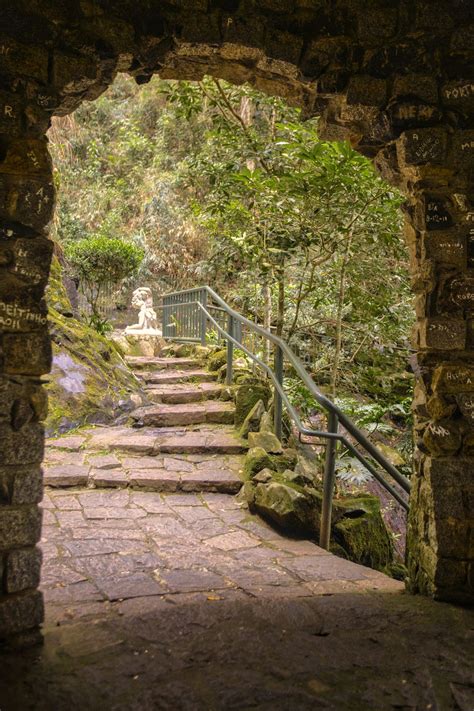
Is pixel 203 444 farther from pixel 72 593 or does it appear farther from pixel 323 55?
pixel 323 55

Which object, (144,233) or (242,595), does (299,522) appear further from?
(144,233)

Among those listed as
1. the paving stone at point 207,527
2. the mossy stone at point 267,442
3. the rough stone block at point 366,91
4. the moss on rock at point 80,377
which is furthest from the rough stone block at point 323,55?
the moss on rock at point 80,377

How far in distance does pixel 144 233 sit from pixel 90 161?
2910 millimetres

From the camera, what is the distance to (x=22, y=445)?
2.09 metres

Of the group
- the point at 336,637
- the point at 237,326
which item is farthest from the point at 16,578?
the point at 237,326

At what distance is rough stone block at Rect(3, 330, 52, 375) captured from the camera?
2078mm

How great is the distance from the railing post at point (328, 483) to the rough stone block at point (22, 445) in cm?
166

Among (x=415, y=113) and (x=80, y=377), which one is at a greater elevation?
(x=415, y=113)

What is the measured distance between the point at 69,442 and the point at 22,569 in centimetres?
299

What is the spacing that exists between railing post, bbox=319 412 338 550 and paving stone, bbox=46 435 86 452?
241cm

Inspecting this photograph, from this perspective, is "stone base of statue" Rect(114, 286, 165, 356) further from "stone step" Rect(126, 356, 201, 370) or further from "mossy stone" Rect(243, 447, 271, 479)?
"mossy stone" Rect(243, 447, 271, 479)

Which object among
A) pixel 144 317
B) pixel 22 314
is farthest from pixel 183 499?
pixel 144 317

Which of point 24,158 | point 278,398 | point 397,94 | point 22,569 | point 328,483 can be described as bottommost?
point 22,569

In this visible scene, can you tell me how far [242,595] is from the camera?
258cm
